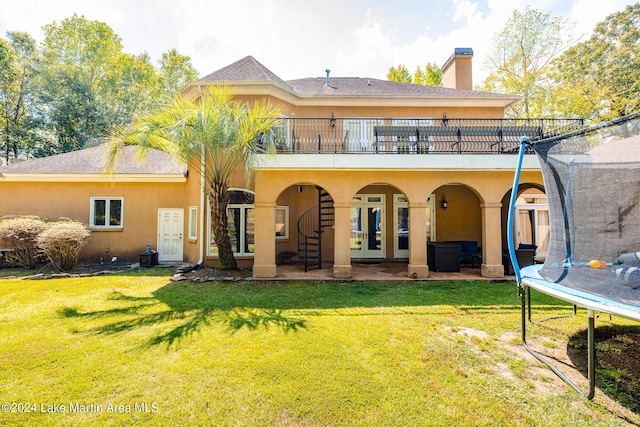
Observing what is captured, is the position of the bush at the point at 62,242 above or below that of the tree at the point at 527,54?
below

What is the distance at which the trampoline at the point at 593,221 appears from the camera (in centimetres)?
325

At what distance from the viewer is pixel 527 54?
21.7 metres

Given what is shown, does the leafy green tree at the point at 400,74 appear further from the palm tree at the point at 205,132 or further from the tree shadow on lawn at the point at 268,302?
the tree shadow on lawn at the point at 268,302

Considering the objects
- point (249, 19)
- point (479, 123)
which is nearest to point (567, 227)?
point (479, 123)

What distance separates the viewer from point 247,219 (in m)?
10.7

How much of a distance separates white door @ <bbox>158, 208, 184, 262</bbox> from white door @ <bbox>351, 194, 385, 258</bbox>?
7.49m

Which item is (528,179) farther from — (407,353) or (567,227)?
(407,353)

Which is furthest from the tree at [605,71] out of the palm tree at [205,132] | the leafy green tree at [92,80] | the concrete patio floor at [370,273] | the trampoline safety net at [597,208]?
the leafy green tree at [92,80]

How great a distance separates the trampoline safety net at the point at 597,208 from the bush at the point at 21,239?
14.5 metres

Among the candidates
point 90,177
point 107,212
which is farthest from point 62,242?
point 90,177

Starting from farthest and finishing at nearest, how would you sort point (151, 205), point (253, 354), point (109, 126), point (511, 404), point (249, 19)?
point (109, 126)
point (151, 205)
point (249, 19)
point (253, 354)
point (511, 404)

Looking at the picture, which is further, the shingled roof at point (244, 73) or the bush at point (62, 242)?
the shingled roof at point (244, 73)

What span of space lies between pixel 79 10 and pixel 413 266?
34868 millimetres

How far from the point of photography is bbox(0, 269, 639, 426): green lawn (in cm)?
283
